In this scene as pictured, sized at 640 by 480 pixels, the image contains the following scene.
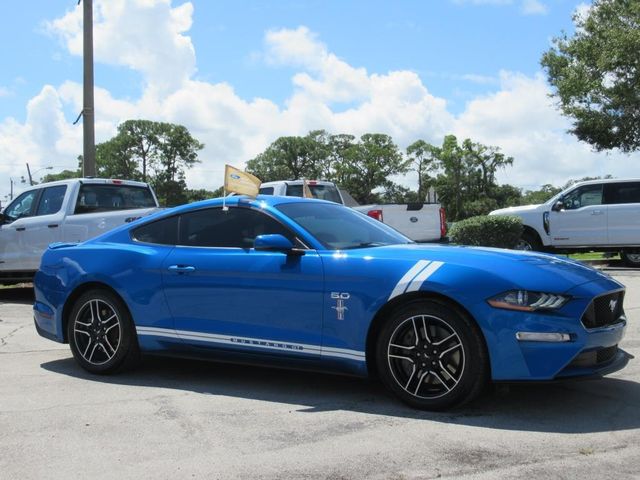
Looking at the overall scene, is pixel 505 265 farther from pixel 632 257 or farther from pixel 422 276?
pixel 632 257

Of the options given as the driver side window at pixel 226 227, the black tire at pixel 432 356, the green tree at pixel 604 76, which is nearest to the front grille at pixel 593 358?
the black tire at pixel 432 356

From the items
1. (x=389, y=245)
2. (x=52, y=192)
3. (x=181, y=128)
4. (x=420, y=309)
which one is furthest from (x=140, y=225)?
(x=181, y=128)

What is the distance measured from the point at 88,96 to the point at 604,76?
1664 centimetres

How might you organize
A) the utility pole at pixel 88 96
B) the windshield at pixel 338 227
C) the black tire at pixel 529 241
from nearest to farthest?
the windshield at pixel 338 227, the utility pole at pixel 88 96, the black tire at pixel 529 241

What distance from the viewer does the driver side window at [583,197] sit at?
51.2ft

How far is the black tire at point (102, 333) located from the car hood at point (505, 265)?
2224 millimetres

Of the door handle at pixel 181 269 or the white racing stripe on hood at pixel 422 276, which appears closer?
the white racing stripe on hood at pixel 422 276

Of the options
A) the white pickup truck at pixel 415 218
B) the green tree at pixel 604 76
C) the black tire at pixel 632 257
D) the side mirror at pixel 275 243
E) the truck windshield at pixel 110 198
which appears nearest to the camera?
the side mirror at pixel 275 243

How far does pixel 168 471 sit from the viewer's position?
11.5 ft

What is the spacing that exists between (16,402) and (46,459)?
4.57 ft

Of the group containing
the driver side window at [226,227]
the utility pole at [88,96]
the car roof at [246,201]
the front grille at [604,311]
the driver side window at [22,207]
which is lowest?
the front grille at [604,311]

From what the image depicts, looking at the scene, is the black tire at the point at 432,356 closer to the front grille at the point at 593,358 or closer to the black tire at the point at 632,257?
the front grille at the point at 593,358

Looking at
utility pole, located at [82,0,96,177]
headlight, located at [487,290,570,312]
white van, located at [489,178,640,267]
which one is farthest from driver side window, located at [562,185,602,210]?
headlight, located at [487,290,570,312]

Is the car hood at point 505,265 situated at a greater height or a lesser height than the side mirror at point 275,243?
lesser
